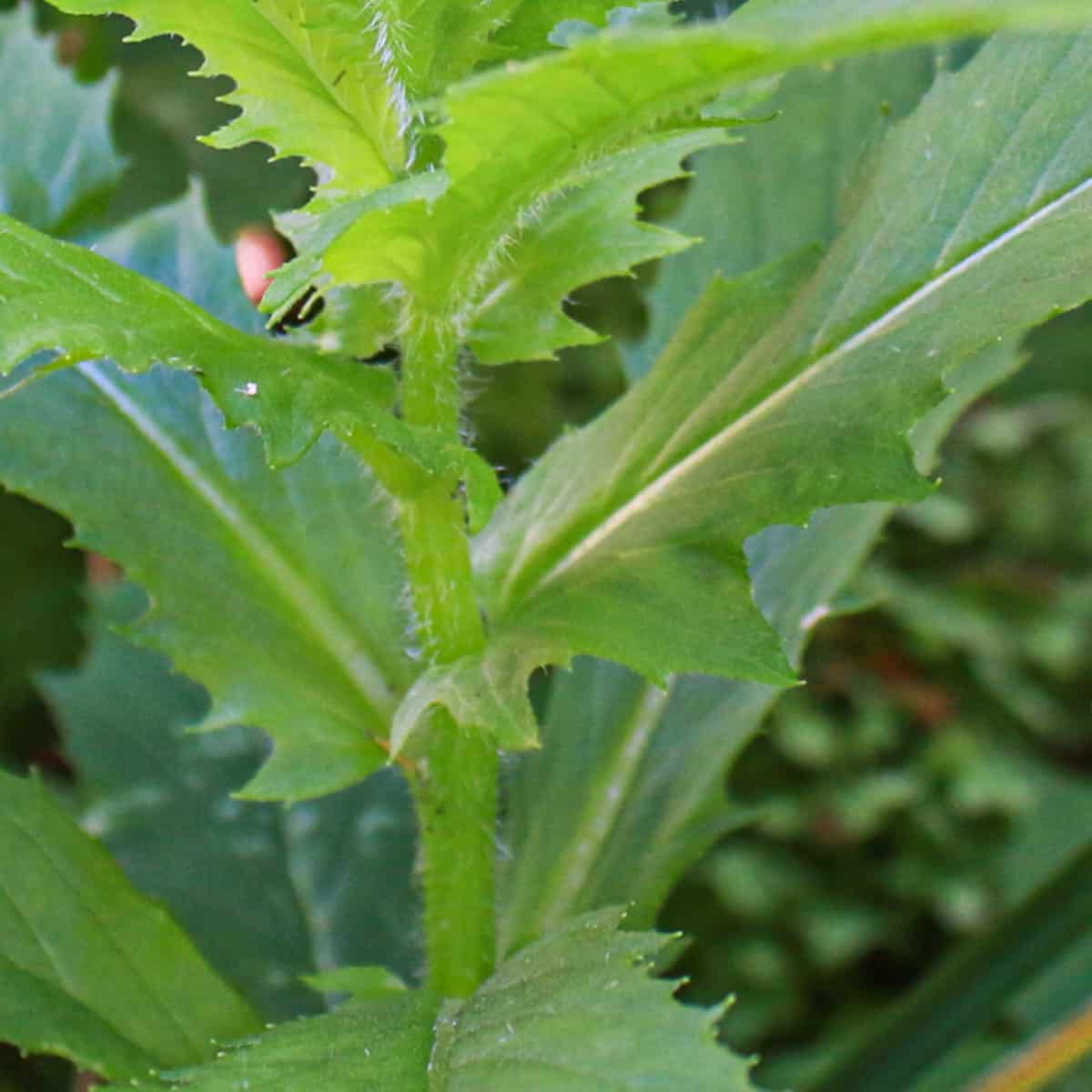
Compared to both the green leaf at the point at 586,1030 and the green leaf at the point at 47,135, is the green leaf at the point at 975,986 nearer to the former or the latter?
the green leaf at the point at 586,1030

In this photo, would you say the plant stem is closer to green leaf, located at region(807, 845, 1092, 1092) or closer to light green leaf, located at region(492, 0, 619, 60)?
light green leaf, located at region(492, 0, 619, 60)

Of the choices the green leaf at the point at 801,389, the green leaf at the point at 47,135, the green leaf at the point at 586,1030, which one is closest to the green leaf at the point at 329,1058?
the green leaf at the point at 586,1030

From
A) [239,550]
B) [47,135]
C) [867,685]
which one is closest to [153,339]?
[239,550]

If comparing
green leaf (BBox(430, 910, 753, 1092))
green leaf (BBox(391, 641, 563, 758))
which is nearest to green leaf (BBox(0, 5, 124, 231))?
green leaf (BBox(391, 641, 563, 758))

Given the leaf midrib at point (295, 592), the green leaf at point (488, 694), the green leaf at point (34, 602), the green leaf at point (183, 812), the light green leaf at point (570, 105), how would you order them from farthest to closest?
1. the green leaf at point (34, 602)
2. the green leaf at point (183, 812)
3. the leaf midrib at point (295, 592)
4. the green leaf at point (488, 694)
5. the light green leaf at point (570, 105)

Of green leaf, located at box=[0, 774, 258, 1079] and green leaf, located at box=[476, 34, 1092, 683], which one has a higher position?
green leaf, located at box=[476, 34, 1092, 683]

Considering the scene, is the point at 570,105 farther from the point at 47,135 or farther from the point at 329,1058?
the point at 47,135
